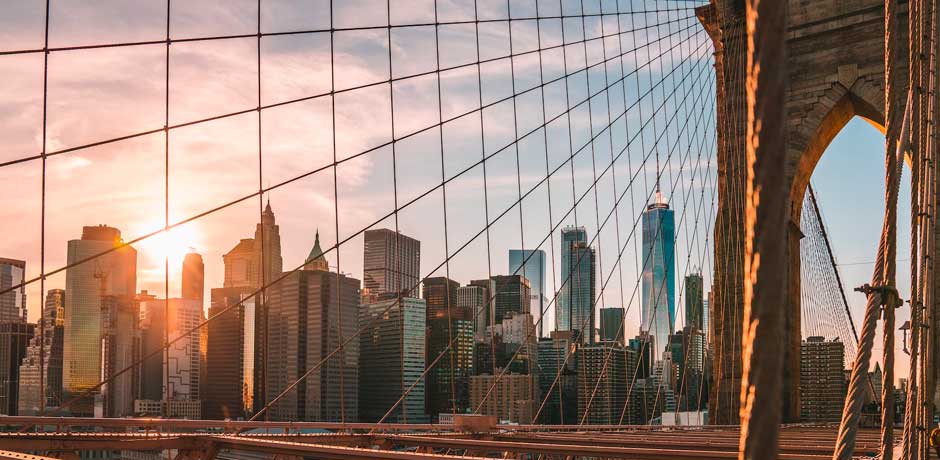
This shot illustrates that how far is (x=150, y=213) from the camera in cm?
761

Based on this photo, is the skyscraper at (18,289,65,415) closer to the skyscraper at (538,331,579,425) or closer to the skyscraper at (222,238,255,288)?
the skyscraper at (222,238,255,288)

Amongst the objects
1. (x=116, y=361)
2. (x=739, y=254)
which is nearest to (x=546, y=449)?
(x=739, y=254)

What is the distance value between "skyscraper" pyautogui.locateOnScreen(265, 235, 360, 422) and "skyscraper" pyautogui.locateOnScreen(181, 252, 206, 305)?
2250mm

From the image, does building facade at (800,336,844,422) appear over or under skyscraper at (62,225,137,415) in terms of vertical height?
under

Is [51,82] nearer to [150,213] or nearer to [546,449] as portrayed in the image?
[150,213]

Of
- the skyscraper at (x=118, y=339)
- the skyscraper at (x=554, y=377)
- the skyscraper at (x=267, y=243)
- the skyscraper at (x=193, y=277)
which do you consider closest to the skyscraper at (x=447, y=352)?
the skyscraper at (x=118, y=339)

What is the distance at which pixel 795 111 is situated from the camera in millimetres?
14398

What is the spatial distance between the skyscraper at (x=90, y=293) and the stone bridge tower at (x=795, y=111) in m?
8.85

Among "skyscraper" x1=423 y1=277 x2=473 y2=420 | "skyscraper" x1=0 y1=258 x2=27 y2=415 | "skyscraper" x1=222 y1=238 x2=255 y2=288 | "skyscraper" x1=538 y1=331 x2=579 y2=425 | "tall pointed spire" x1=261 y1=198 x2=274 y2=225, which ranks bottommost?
"skyscraper" x1=538 y1=331 x2=579 y2=425

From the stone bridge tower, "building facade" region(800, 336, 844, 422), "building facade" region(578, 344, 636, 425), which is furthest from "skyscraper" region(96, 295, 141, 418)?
"building facade" region(578, 344, 636, 425)

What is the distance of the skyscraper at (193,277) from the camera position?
29.7 ft

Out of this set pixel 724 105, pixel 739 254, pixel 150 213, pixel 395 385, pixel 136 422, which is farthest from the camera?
pixel 395 385

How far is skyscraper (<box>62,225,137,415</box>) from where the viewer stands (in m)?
7.30

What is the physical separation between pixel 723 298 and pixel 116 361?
11.0 m
